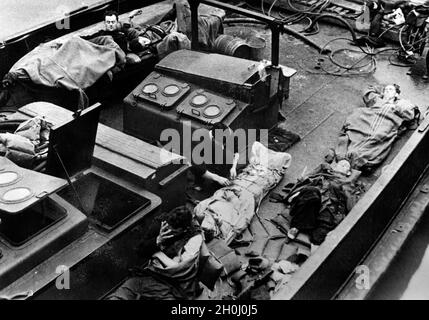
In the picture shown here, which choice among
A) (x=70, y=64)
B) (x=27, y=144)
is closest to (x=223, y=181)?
(x=27, y=144)

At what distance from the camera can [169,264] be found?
475 cm

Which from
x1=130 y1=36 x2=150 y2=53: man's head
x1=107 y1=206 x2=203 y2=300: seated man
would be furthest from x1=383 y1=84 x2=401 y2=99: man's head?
x1=107 y1=206 x2=203 y2=300: seated man

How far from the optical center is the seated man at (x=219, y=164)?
6.41 m

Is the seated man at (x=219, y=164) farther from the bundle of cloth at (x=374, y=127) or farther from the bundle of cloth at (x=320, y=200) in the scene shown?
the bundle of cloth at (x=374, y=127)

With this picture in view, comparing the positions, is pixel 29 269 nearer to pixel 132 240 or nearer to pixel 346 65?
pixel 132 240

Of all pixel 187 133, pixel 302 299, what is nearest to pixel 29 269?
pixel 302 299

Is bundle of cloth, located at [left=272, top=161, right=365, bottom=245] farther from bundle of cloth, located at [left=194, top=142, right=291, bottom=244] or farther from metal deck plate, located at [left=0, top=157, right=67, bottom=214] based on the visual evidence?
metal deck plate, located at [left=0, top=157, right=67, bottom=214]

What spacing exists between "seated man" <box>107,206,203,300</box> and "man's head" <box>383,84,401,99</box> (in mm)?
3857

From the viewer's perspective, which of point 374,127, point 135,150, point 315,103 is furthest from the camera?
point 315,103

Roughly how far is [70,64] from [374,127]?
3745mm

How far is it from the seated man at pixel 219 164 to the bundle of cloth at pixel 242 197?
156mm

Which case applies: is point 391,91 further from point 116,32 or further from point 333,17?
point 116,32

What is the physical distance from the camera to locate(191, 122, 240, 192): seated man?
21.0ft

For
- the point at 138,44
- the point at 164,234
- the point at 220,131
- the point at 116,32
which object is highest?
the point at 116,32
